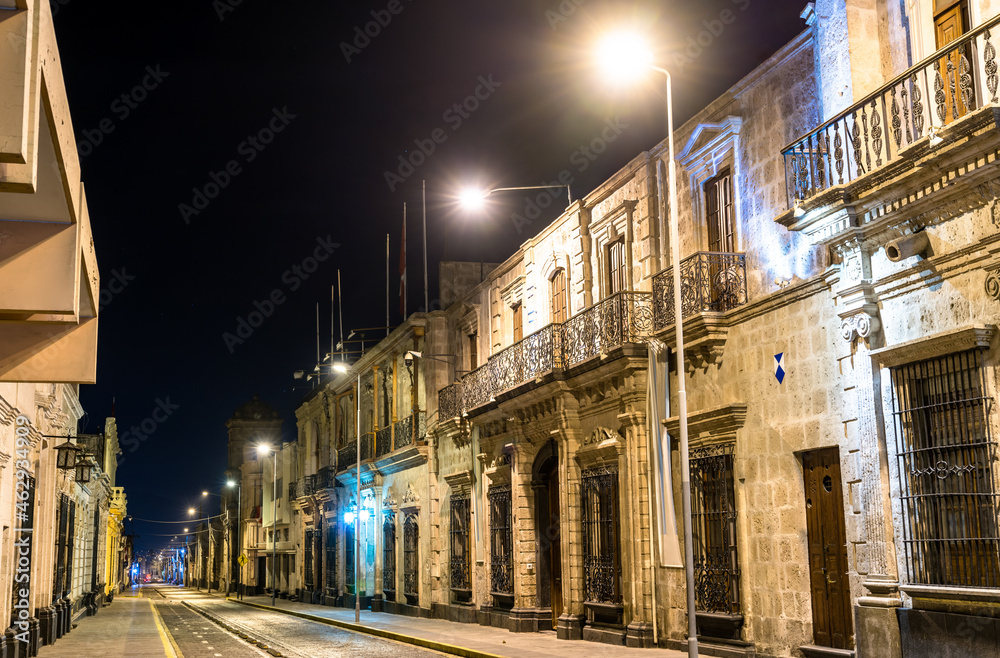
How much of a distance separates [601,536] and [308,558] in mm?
33498

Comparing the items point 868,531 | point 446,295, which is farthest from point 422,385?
point 868,531

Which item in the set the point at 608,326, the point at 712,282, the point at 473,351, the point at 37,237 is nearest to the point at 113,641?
the point at 473,351

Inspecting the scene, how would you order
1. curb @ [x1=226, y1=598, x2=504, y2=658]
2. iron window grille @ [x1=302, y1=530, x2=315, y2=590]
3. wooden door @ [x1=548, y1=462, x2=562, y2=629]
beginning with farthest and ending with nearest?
iron window grille @ [x1=302, y1=530, x2=315, y2=590] < wooden door @ [x1=548, y1=462, x2=562, y2=629] < curb @ [x1=226, y1=598, x2=504, y2=658]

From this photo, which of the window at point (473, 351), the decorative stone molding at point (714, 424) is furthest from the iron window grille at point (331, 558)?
the decorative stone molding at point (714, 424)

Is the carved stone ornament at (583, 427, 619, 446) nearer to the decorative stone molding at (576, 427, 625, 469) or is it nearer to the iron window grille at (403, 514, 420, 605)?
the decorative stone molding at (576, 427, 625, 469)

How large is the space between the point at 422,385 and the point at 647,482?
47.0 feet

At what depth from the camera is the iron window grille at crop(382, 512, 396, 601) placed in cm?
3519

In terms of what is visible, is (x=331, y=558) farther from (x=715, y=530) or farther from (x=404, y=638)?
(x=715, y=530)

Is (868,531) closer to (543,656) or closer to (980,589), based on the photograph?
(980,589)

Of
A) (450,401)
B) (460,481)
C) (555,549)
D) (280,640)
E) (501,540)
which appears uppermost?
(450,401)

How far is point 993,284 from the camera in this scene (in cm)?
1104

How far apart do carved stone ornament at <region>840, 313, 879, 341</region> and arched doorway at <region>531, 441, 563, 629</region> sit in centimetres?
1068

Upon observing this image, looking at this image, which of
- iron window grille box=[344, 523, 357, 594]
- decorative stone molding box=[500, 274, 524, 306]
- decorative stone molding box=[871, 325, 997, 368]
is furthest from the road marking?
decorative stone molding box=[871, 325, 997, 368]

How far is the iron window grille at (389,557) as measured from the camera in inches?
1385
